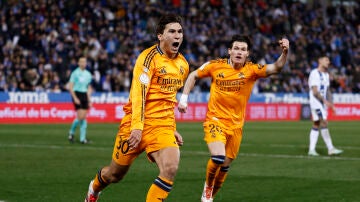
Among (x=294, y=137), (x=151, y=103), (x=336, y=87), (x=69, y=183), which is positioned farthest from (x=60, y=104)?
(x=151, y=103)

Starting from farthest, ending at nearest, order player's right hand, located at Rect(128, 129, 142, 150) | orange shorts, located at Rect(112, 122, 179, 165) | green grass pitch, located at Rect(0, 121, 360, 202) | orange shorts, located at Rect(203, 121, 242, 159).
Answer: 1. green grass pitch, located at Rect(0, 121, 360, 202)
2. orange shorts, located at Rect(203, 121, 242, 159)
3. orange shorts, located at Rect(112, 122, 179, 165)
4. player's right hand, located at Rect(128, 129, 142, 150)

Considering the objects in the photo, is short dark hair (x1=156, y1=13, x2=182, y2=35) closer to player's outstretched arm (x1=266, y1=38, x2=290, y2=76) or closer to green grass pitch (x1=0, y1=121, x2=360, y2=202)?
player's outstretched arm (x1=266, y1=38, x2=290, y2=76)

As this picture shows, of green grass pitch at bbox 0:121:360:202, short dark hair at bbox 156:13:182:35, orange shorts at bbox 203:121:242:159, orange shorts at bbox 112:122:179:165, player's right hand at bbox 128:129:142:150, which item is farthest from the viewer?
green grass pitch at bbox 0:121:360:202

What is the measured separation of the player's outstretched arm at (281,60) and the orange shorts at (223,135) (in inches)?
40.1

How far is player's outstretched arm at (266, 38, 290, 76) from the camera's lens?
983 cm

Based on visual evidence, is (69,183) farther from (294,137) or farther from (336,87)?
(336,87)

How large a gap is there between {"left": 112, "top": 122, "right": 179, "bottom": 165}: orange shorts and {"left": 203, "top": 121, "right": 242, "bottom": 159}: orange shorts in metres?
2.53

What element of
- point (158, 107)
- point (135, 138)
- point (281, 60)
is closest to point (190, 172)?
point (281, 60)

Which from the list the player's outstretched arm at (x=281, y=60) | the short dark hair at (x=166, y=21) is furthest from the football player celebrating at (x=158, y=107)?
the player's outstretched arm at (x=281, y=60)

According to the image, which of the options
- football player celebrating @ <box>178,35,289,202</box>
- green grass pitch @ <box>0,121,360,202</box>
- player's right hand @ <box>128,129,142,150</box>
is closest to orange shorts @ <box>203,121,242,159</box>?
football player celebrating @ <box>178,35,289,202</box>

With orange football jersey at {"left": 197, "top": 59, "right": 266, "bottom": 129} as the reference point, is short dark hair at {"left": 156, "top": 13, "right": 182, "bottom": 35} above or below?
above

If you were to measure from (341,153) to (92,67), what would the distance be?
1909 centimetres

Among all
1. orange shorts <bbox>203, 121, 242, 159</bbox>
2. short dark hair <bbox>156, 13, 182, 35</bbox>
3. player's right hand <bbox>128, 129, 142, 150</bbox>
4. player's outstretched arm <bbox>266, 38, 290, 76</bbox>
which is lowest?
orange shorts <bbox>203, 121, 242, 159</bbox>

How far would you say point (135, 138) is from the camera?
317 inches
